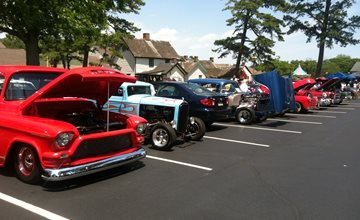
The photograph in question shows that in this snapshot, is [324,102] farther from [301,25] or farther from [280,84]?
[301,25]

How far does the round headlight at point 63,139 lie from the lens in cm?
519

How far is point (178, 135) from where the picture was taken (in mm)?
9008

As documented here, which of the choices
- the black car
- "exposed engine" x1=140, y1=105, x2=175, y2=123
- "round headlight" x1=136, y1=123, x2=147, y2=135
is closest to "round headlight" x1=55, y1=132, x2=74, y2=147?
"round headlight" x1=136, y1=123, x2=147, y2=135

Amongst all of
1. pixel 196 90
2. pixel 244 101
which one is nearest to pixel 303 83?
pixel 244 101

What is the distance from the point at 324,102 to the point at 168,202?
1993 cm

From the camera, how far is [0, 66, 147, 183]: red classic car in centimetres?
523

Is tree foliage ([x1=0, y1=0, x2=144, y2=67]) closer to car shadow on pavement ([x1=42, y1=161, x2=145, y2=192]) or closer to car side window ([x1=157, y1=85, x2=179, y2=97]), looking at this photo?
car side window ([x1=157, y1=85, x2=179, y2=97])

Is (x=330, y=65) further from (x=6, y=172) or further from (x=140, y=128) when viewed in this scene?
(x=6, y=172)

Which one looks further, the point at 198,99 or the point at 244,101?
the point at 244,101

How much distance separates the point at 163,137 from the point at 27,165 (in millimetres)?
3497

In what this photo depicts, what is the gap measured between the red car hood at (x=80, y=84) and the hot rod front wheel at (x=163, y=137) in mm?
2000

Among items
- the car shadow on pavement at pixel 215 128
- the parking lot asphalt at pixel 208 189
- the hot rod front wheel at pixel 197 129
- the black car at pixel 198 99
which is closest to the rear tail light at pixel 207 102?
the black car at pixel 198 99

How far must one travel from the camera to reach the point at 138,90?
1028 centimetres

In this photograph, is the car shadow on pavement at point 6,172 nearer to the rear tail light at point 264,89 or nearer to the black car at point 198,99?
the black car at point 198,99
